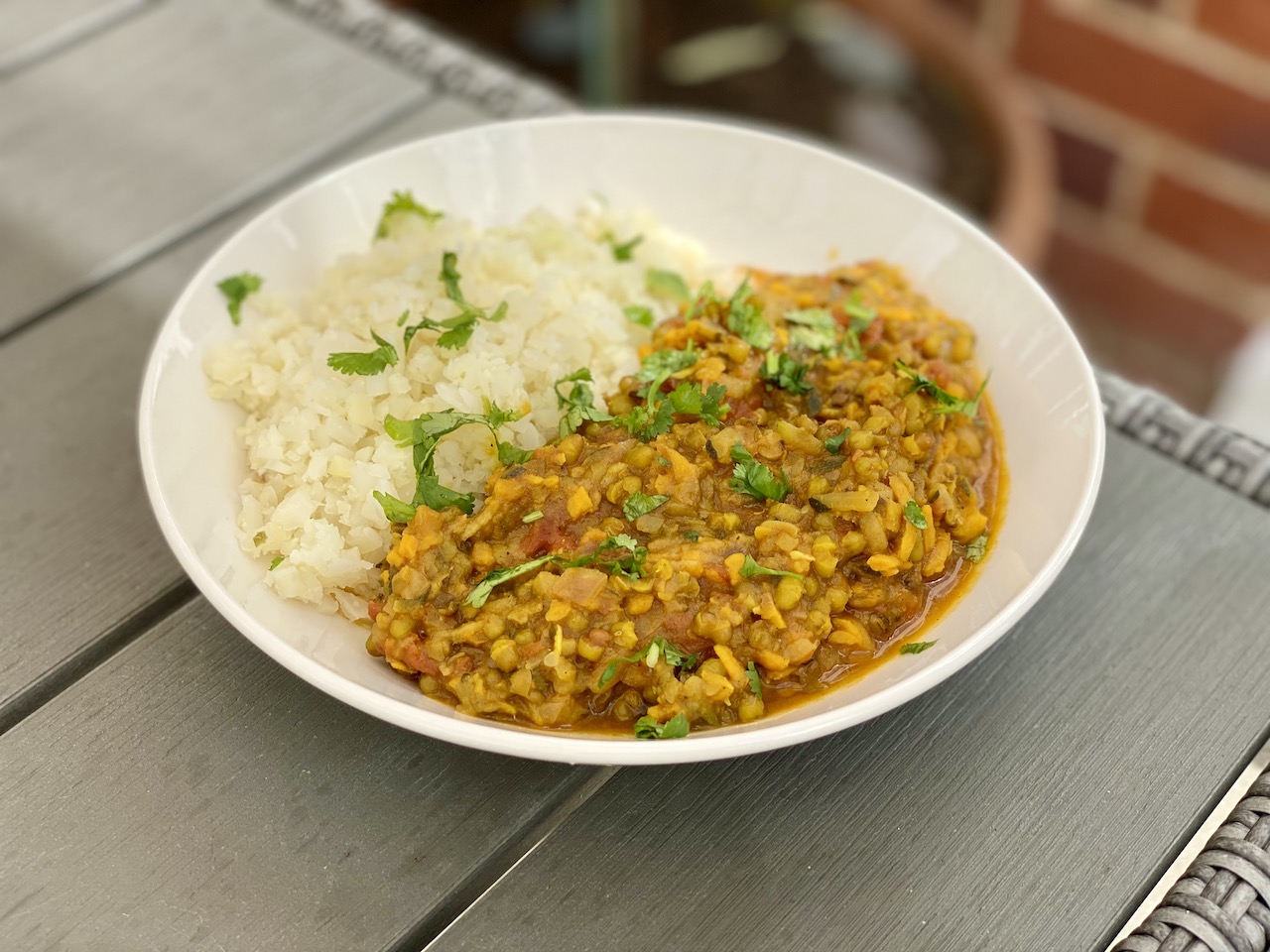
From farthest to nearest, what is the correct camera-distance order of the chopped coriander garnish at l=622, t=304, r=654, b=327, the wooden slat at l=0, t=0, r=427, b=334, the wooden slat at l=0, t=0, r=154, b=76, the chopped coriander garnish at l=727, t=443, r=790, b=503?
the wooden slat at l=0, t=0, r=154, b=76 < the wooden slat at l=0, t=0, r=427, b=334 < the chopped coriander garnish at l=622, t=304, r=654, b=327 < the chopped coriander garnish at l=727, t=443, r=790, b=503

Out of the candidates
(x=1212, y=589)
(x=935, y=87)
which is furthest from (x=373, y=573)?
(x=935, y=87)

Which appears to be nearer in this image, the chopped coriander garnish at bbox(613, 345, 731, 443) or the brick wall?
the chopped coriander garnish at bbox(613, 345, 731, 443)

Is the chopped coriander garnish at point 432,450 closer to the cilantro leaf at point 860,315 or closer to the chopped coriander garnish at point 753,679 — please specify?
the chopped coriander garnish at point 753,679

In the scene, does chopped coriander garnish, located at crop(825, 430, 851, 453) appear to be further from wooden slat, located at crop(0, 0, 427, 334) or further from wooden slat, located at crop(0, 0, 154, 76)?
wooden slat, located at crop(0, 0, 154, 76)

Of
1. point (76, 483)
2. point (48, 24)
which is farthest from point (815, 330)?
point (48, 24)

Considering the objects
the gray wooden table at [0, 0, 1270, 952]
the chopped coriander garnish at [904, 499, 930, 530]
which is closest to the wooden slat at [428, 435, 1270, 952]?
the gray wooden table at [0, 0, 1270, 952]

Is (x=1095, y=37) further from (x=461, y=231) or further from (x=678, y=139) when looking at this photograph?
(x=461, y=231)
